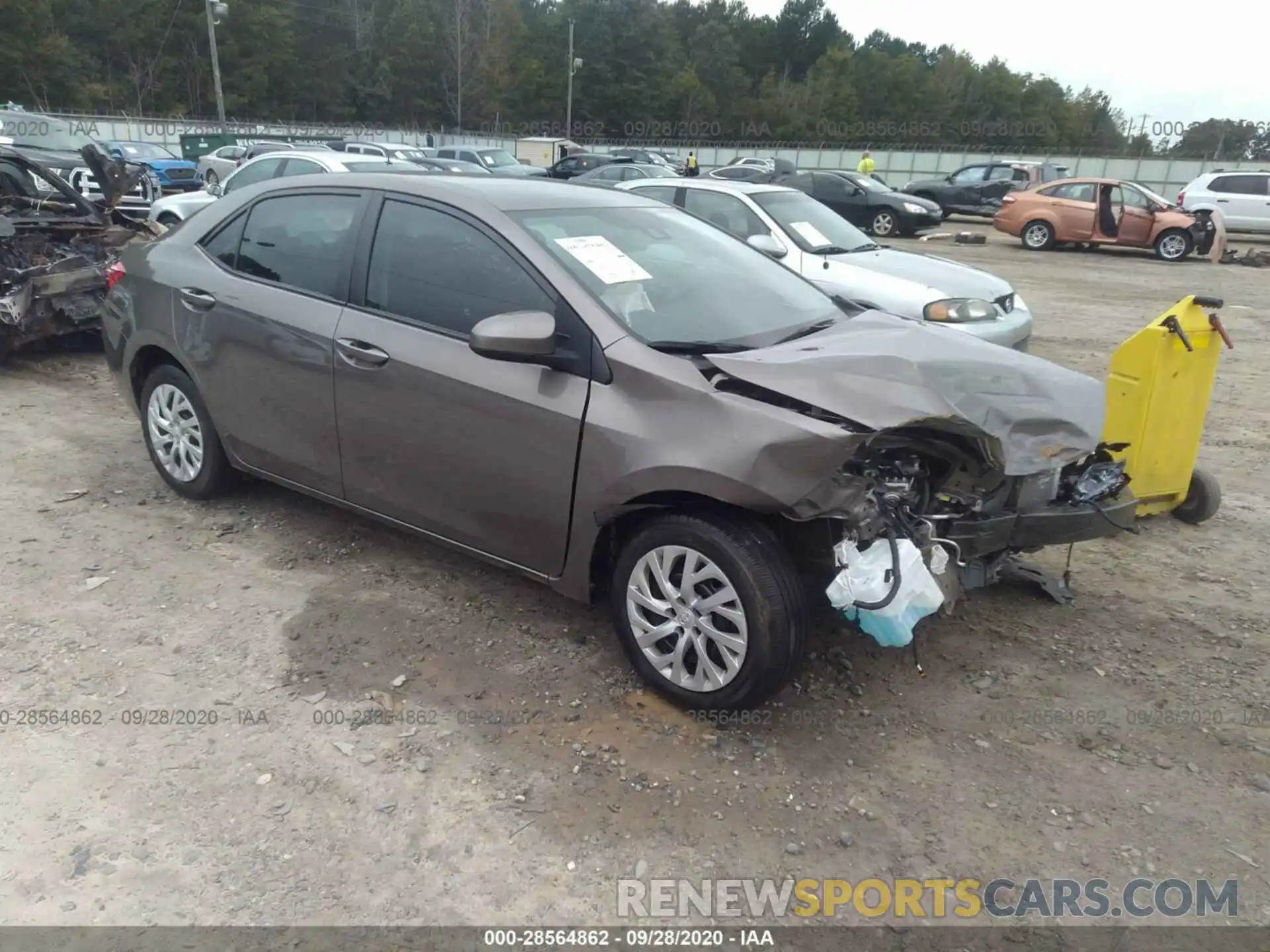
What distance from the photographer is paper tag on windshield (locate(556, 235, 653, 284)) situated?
340 cm

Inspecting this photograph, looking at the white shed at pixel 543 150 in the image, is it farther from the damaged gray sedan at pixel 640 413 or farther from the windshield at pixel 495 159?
the damaged gray sedan at pixel 640 413

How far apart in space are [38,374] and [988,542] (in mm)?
7376

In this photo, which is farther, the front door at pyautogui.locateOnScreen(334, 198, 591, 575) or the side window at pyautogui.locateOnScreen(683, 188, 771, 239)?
the side window at pyautogui.locateOnScreen(683, 188, 771, 239)

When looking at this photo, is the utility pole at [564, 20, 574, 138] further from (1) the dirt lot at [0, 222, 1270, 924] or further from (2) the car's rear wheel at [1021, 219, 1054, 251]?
(1) the dirt lot at [0, 222, 1270, 924]

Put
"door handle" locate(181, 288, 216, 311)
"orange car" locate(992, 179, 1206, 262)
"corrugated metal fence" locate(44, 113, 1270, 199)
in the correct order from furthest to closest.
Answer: "corrugated metal fence" locate(44, 113, 1270, 199)
"orange car" locate(992, 179, 1206, 262)
"door handle" locate(181, 288, 216, 311)

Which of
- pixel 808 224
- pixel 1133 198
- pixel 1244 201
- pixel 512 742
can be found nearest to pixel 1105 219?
pixel 1133 198

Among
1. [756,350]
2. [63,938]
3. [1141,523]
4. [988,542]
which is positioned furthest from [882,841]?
[1141,523]

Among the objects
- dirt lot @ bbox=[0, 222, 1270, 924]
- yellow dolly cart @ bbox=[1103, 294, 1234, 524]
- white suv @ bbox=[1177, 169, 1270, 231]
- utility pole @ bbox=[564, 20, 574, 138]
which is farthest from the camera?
utility pole @ bbox=[564, 20, 574, 138]

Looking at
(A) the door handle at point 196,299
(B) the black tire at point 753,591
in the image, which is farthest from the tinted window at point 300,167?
(B) the black tire at point 753,591

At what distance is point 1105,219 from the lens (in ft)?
61.9

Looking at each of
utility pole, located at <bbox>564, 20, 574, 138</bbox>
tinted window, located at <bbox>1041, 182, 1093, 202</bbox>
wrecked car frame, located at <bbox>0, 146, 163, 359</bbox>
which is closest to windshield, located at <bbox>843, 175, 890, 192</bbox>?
tinted window, located at <bbox>1041, 182, 1093, 202</bbox>

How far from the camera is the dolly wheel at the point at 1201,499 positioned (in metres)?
4.84

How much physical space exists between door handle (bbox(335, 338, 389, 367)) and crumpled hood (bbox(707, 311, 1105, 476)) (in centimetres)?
136

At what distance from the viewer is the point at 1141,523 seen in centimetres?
487
